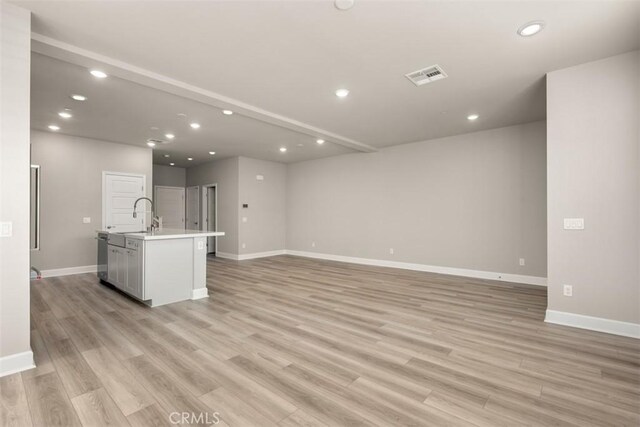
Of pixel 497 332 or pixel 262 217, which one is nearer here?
pixel 497 332

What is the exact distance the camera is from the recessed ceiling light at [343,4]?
88.1 inches

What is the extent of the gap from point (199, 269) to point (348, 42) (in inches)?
144

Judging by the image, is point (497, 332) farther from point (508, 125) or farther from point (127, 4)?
point (127, 4)

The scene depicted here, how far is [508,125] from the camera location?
5.41m

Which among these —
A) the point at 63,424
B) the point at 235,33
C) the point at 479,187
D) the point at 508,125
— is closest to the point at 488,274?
the point at 479,187

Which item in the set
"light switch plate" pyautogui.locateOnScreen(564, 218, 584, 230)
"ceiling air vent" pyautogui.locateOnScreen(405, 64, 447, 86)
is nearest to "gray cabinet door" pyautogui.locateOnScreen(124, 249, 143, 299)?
"ceiling air vent" pyautogui.locateOnScreen(405, 64, 447, 86)

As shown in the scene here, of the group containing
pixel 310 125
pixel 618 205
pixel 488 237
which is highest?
pixel 310 125

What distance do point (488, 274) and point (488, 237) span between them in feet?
2.35

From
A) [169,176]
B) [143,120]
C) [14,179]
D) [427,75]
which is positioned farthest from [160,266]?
[169,176]

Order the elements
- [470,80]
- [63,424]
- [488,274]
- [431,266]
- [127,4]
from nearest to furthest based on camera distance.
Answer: [63,424], [127,4], [470,80], [488,274], [431,266]

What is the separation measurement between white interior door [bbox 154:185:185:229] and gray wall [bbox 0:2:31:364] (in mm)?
7304

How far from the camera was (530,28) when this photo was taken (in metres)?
2.61
